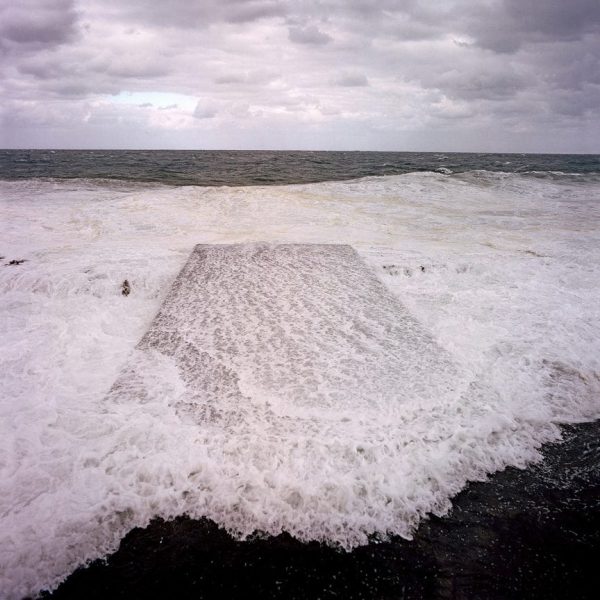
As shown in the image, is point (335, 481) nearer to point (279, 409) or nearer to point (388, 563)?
point (388, 563)

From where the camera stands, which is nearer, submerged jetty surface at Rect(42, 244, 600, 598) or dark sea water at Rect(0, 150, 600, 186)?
submerged jetty surface at Rect(42, 244, 600, 598)

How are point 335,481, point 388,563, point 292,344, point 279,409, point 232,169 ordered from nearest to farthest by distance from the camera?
point 388,563
point 335,481
point 279,409
point 292,344
point 232,169

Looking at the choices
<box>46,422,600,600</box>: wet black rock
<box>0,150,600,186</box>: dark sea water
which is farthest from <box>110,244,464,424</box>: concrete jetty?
<box>0,150,600,186</box>: dark sea water

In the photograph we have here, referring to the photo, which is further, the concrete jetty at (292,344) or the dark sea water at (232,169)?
the dark sea water at (232,169)

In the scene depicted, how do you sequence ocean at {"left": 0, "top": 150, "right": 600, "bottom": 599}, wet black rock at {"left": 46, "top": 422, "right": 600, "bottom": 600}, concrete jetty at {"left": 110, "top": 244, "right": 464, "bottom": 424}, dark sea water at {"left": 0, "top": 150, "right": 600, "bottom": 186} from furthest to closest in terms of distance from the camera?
dark sea water at {"left": 0, "top": 150, "right": 600, "bottom": 186}, concrete jetty at {"left": 110, "top": 244, "right": 464, "bottom": 424}, ocean at {"left": 0, "top": 150, "right": 600, "bottom": 599}, wet black rock at {"left": 46, "top": 422, "right": 600, "bottom": 600}

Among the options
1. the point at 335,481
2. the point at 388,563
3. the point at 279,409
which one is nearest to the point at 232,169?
the point at 279,409

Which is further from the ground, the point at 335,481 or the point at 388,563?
the point at 335,481

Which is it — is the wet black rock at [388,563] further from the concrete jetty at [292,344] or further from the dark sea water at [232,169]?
the dark sea water at [232,169]

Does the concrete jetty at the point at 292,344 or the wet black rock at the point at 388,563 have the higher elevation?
the concrete jetty at the point at 292,344

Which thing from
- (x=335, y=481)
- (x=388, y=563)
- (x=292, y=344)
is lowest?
(x=388, y=563)

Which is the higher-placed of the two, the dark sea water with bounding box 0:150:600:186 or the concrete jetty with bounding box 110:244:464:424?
the dark sea water with bounding box 0:150:600:186

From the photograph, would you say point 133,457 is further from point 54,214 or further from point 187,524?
point 54,214

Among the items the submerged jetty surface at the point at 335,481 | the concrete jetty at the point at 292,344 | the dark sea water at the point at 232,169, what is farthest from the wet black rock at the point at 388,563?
the dark sea water at the point at 232,169

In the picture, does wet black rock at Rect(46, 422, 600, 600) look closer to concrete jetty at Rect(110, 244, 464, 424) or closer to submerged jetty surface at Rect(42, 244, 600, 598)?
submerged jetty surface at Rect(42, 244, 600, 598)
